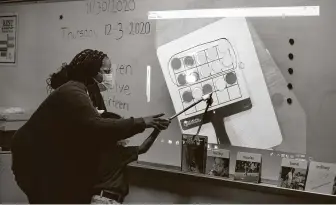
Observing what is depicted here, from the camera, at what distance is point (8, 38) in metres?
2.39

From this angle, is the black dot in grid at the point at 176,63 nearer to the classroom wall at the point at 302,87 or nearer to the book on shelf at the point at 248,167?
the classroom wall at the point at 302,87

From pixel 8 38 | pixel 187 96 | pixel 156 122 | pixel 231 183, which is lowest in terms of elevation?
pixel 231 183

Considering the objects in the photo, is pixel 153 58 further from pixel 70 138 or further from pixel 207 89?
pixel 70 138

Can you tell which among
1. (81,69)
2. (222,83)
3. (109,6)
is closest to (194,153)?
(222,83)

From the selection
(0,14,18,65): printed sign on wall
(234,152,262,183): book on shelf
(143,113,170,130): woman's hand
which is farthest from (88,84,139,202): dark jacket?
(0,14,18,65): printed sign on wall

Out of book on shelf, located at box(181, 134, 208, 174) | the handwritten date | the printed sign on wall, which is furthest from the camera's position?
the printed sign on wall

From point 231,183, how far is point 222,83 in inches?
18.1

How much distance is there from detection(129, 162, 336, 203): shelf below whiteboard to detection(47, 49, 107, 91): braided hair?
0.51m

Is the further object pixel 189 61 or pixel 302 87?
pixel 189 61

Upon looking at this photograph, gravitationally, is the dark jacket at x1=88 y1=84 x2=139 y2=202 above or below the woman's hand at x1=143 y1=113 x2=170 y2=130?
below

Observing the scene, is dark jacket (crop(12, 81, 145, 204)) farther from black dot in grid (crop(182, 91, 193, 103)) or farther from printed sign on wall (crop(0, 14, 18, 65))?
printed sign on wall (crop(0, 14, 18, 65))

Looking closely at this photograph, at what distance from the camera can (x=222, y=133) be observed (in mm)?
1911

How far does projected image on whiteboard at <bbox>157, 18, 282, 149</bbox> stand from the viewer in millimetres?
1823

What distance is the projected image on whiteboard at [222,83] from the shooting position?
1.82 metres
